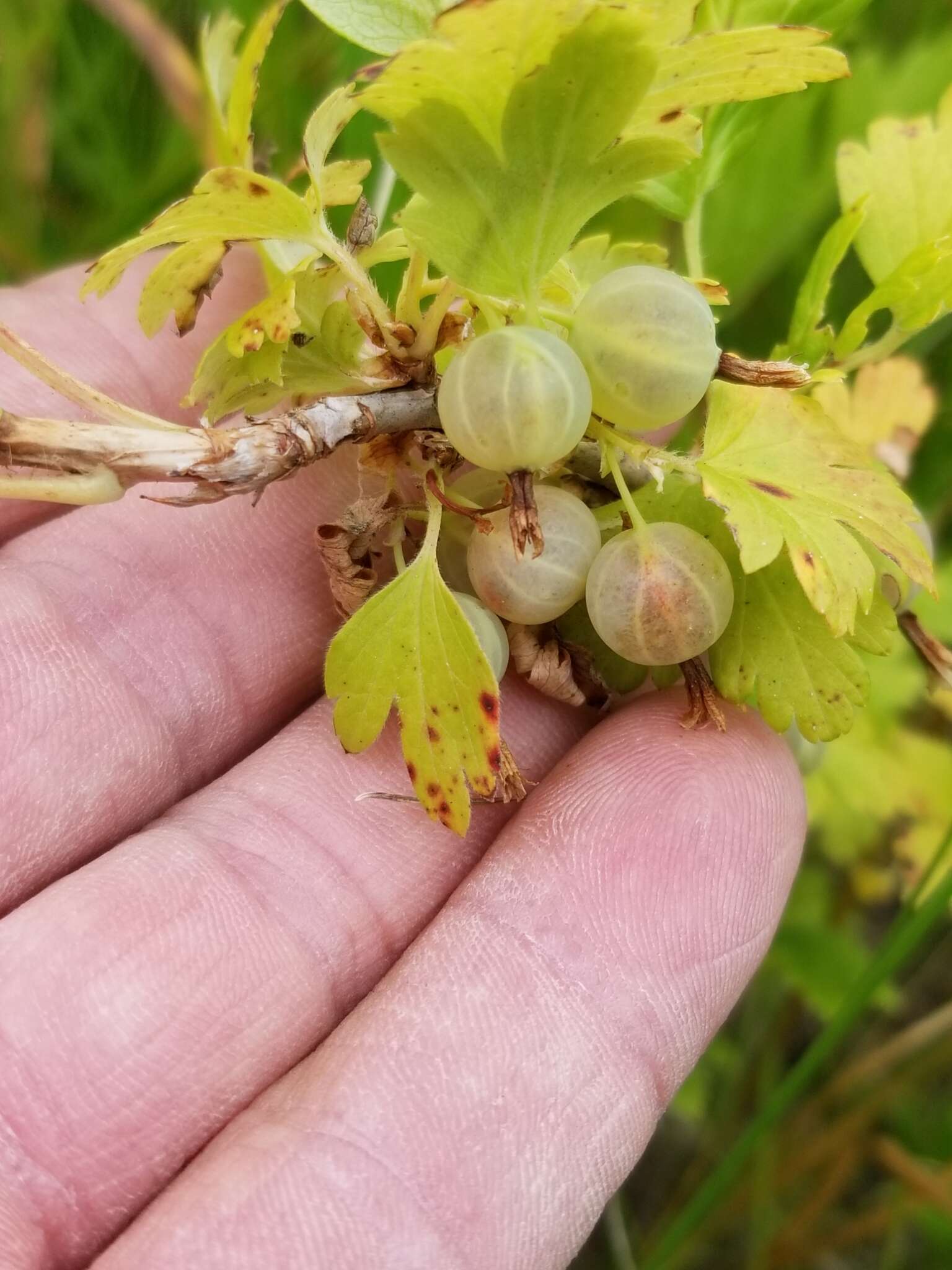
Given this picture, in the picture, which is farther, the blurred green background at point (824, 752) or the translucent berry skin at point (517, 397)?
the blurred green background at point (824, 752)

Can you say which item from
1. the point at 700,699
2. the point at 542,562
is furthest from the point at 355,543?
the point at 700,699

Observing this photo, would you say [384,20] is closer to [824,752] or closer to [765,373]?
[765,373]

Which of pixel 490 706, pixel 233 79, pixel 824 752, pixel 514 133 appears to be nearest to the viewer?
pixel 514 133

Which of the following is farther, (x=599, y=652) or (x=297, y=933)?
(x=599, y=652)

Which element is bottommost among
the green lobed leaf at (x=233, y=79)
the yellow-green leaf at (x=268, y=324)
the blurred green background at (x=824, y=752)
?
the blurred green background at (x=824, y=752)

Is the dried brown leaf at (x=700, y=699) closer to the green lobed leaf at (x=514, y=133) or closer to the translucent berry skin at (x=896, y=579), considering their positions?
the translucent berry skin at (x=896, y=579)

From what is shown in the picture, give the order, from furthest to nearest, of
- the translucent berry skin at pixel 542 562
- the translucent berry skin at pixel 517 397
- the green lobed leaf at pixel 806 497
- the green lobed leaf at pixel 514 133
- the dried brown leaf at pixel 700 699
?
the dried brown leaf at pixel 700 699
the translucent berry skin at pixel 542 562
the green lobed leaf at pixel 806 497
the translucent berry skin at pixel 517 397
the green lobed leaf at pixel 514 133

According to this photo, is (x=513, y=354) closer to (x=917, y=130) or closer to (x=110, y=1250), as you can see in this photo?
(x=917, y=130)

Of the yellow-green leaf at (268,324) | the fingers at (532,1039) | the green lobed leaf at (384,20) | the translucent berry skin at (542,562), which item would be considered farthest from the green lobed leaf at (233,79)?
the fingers at (532,1039)
